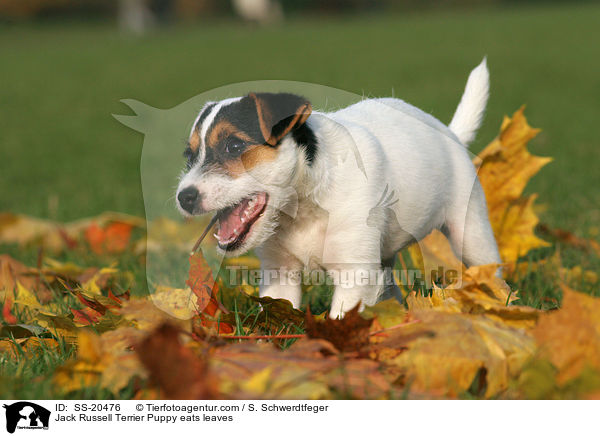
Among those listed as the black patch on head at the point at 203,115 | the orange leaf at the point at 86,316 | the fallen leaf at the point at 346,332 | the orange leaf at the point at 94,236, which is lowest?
the orange leaf at the point at 94,236

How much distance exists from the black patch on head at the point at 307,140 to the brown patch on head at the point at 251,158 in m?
0.09

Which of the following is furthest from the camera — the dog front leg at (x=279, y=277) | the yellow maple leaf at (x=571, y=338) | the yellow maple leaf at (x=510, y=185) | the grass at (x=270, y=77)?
the grass at (x=270, y=77)

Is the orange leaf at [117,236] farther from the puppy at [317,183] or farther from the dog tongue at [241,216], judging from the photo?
the dog tongue at [241,216]

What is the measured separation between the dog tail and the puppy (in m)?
0.39

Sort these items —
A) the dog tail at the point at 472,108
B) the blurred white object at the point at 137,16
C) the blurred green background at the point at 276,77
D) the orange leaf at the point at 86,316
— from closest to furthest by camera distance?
the orange leaf at the point at 86,316 < the dog tail at the point at 472,108 < the blurred green background at the point at 276,77 < the blurred white object at the point at 137,16

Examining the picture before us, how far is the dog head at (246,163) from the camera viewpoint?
2020 mm

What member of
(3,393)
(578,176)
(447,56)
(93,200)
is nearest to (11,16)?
(447,56)

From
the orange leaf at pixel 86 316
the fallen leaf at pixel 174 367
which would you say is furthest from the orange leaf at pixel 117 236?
the fallen leaf at pixel 174 367

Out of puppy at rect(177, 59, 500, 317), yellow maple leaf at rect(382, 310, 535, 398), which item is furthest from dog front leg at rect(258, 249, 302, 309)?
yellow maple leaf at rect(382, 310, 535, 398)

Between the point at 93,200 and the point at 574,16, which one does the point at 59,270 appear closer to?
the point at 93,200

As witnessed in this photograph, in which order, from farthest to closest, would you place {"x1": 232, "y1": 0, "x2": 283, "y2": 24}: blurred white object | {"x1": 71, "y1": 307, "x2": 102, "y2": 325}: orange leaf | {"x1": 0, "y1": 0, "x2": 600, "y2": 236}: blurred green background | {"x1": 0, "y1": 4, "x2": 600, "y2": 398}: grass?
{"x1": 232, "y1": 0, "x2": 283, "y2": 24}: blurred white object < {"x1": 0, "y1": 0, "x2": 600, "y2": 236}: blurred green background < {"x1": 0, "y1": 4, "x2": 600, "y2": 398}: grass < {"x1": 71, "y1": 307, "x2": 102, "y2": 325}: orange leaf

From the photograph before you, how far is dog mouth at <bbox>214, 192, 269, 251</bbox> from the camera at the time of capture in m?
2.08

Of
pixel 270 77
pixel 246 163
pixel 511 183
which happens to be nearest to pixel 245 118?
pixel 246 163
